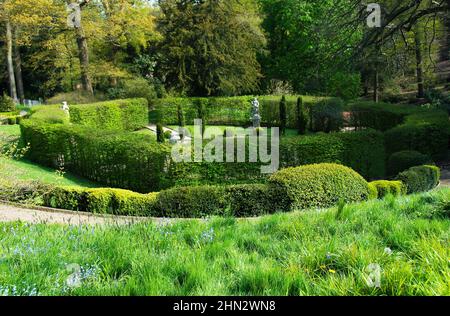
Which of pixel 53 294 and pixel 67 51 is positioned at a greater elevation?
pixel 67 51

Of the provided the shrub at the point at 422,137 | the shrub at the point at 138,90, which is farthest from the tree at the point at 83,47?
the shrub at the point at 422,137

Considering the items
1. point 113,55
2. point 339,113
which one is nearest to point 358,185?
point 339,113

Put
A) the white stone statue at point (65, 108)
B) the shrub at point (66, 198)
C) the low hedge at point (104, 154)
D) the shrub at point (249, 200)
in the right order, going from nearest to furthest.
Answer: the shrub at point (249, 200), the shrub at point (66, 198), the low hedge at point (104, 154), the white stone statue at point (65, 108)

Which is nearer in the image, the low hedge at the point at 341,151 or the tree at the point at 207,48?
the low hedge at the point at 341,151

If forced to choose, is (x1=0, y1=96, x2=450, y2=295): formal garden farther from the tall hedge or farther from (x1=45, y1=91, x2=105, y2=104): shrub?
(x1=45, y1=91, x2=105, y2=104): shrub

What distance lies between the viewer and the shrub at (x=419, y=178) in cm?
1070

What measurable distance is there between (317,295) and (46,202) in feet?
29.0

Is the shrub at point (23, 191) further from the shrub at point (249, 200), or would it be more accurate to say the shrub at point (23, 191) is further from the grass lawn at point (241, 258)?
the grass lawn at point (241, 258)

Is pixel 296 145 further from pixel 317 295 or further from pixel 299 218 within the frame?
pixel 317 295

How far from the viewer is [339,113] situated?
72.1 ft

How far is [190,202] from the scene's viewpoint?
8.69 m

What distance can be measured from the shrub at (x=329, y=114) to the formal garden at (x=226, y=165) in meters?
0.10

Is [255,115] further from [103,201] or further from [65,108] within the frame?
[103,201]

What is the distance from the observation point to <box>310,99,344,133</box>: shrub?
2205 centimetres
